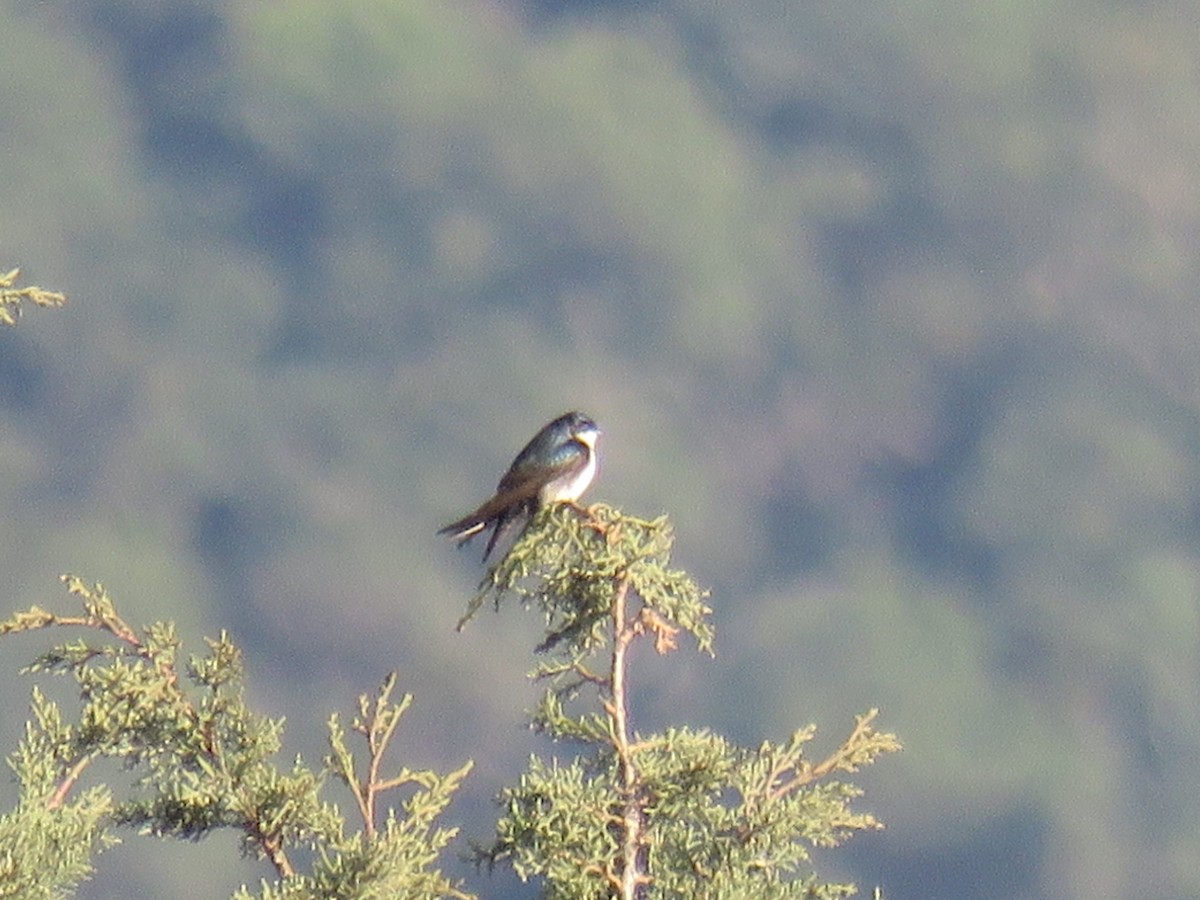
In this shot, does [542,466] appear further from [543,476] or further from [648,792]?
[648,792]

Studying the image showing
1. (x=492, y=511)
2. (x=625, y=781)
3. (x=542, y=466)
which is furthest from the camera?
(x=542, y=466)

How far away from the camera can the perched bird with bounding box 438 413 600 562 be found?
10.7 metres

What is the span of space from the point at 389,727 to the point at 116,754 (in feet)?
3.53

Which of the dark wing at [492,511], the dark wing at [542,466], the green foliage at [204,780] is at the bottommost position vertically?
the green foliage at [204,780]

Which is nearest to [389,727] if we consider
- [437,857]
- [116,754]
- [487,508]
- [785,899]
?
[437,857]

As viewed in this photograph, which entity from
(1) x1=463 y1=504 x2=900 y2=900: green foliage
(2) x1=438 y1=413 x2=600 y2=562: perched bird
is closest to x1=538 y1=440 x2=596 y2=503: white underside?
(2) x1=438 y1=413 x2=600 y2=562: perched bird

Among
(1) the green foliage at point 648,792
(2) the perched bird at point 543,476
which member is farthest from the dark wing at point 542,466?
(1) the green foliage at point 648,792

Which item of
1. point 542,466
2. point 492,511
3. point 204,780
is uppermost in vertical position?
point 542,466

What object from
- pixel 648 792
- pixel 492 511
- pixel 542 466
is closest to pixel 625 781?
pixel 648 792

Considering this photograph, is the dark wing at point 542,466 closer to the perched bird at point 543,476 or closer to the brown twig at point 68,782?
the perched bird at point 543,476

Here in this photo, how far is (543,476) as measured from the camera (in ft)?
37.9

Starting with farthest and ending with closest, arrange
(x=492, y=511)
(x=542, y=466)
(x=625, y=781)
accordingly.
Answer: (x=542, y=466), (x=492, y=511), (x=625, y=781)

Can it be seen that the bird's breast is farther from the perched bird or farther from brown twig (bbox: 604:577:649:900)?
brown twig (bbox: 604:577:649:900)

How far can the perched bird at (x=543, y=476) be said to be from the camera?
10.7m
